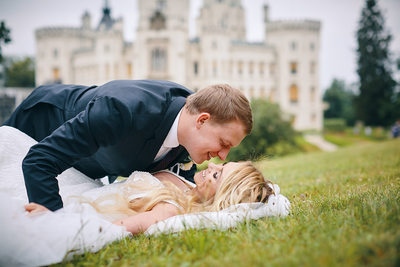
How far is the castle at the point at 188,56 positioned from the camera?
134ft

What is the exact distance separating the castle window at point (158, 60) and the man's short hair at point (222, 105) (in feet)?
130

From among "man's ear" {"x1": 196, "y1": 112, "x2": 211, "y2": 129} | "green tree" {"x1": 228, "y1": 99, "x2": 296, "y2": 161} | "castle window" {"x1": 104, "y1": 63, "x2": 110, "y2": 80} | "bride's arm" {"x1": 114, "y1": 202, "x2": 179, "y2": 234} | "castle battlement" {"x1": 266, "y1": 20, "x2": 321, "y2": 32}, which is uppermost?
"castle battlement" {"x1": 266, "y1": 20, "x2": 321, "y2": 32}

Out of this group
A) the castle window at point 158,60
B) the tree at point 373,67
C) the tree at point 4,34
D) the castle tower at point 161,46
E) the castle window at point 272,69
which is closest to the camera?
the tree at point 4,34

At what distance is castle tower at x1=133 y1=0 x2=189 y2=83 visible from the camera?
40688 mm

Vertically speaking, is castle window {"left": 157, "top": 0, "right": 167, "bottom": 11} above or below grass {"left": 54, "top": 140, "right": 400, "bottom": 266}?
above

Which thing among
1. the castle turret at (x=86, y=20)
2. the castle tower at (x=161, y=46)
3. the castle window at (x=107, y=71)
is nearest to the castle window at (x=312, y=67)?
the castle tower at (x=161, y=46)

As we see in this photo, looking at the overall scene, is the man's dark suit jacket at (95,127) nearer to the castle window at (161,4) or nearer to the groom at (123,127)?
the groom at (123,127)

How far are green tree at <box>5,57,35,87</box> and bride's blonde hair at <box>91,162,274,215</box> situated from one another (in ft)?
212

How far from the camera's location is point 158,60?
41.0 metres

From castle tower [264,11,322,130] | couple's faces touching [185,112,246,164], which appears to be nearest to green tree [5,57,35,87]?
castle tower [264,11,322,130]

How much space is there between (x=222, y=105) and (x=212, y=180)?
2.66 feet

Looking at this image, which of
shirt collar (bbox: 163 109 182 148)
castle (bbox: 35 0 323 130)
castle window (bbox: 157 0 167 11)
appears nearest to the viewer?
shirt collar (bbox: 163 109 182 148)

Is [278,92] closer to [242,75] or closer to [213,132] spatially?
[242,75]

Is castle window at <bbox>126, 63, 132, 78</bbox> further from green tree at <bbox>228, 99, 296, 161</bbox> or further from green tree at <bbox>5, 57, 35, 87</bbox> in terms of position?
green tree at <bbox>228, 99, 296, 161</bbox>
